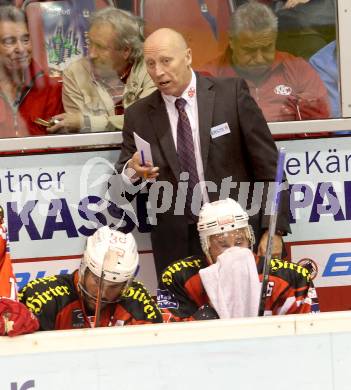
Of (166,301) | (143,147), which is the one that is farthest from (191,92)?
(166,301)

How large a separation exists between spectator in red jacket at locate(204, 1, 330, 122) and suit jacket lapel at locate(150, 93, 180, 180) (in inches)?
15.9

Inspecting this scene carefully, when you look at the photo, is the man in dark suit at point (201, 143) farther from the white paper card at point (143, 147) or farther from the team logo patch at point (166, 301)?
the team logo patch at point (166, 301)

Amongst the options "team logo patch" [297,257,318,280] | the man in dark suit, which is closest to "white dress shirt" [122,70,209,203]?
the man in dark suit

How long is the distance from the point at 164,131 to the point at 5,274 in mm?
1247

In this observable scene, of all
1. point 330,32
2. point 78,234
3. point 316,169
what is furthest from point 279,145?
point 78,234

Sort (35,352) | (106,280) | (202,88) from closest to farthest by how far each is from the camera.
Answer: (35,352), (106,280), (202,88)

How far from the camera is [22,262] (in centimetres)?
687

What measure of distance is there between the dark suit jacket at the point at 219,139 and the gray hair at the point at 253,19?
371 mm

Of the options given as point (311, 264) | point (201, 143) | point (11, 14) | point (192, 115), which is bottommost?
point (311, 264)

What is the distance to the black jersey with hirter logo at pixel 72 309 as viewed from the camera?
5.63m

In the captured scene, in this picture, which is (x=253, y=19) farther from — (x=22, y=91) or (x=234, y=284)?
(x=234, y=284)

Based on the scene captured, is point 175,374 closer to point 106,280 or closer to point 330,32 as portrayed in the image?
point 106,280

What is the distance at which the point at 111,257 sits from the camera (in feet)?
18.2

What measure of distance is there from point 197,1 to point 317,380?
278cm
